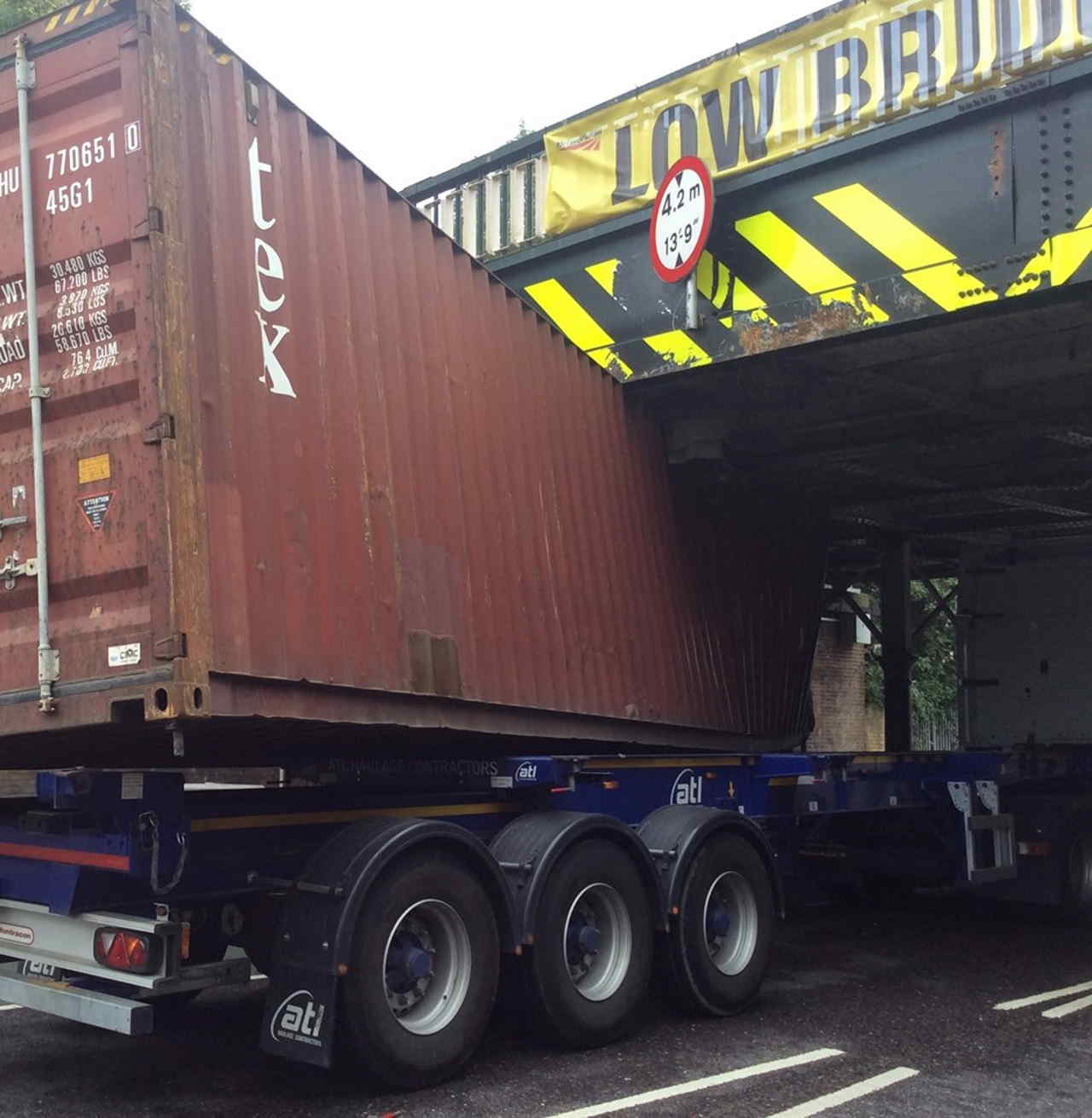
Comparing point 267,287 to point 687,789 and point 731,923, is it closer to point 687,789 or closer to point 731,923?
point 687,789

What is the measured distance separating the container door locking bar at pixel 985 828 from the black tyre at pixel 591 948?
3.80m

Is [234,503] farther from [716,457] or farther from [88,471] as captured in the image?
[716,457]

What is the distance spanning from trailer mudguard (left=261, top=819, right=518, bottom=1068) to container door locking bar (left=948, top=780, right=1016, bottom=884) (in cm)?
527

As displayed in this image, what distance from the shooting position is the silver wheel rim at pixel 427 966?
544cm

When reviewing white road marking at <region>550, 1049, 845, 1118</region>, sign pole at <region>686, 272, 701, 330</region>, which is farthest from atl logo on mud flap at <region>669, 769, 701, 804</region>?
sign pole at <region>686, 272, 701, 330</region>

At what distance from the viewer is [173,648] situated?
4574mm

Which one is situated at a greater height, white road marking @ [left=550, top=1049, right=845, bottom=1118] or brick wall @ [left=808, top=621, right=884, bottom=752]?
brick wall @ [left=808, top=621, right=884, bottom=752]

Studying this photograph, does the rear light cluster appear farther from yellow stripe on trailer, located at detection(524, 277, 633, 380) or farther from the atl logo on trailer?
yellow stripe on trailer, located at detection(524, 277, 633, 380)

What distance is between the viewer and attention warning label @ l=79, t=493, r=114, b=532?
4832 mm

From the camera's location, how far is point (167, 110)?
4812mm

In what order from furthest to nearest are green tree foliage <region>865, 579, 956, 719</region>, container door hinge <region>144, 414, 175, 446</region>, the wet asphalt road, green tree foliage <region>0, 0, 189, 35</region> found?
1. green tree foliage <region>865, 579, 956, 719</region>
2. green tree foliage <region>0, 0, 189, 35</region>
3. the wet asphalt road
4. container door hinge <region>144, 414, 175, 446</region>

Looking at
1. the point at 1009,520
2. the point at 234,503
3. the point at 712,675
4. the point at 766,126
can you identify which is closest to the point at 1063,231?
the point at 766,126

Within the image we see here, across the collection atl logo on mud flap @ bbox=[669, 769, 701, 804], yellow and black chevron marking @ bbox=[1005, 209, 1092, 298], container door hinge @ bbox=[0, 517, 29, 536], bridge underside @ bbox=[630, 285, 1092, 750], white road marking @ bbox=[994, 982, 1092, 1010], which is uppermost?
yellow and black chevron marking @ bbox=[1005, 209, 1092, 298]

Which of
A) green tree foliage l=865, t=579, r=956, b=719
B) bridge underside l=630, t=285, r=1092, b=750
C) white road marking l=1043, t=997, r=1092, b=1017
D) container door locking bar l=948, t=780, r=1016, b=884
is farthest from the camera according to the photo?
green tree foliage l=865, t=579, r=956, b=719
